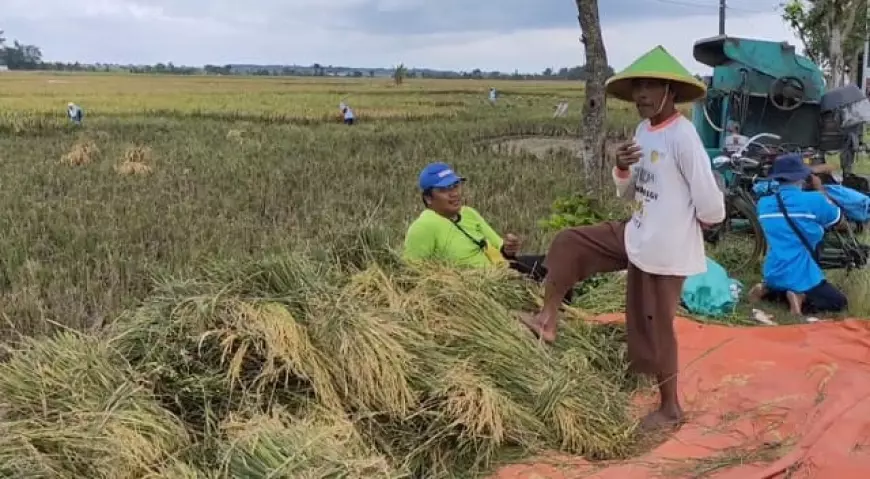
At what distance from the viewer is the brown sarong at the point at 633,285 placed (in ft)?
11.3

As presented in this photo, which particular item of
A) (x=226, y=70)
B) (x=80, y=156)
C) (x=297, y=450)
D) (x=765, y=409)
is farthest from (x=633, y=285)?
(x=226, y=70)

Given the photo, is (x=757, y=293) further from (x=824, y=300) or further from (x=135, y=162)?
(x=135, y=162)

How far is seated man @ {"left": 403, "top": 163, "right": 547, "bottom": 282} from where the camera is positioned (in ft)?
14.2

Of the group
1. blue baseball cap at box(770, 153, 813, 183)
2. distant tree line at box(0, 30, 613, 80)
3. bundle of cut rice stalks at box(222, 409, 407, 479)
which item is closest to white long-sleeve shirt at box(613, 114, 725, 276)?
bundle of cut rice stalks at box(222, 409, 407, 479)

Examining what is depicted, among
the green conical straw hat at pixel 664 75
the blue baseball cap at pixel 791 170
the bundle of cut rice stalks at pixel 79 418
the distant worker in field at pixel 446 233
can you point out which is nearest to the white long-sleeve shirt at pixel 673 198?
the green conical straw hat at pixel 664 75

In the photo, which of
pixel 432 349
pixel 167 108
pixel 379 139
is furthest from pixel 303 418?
pixel 167 108

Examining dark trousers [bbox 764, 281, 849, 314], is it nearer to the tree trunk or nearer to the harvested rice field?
the harvested rice field

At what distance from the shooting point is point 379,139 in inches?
690

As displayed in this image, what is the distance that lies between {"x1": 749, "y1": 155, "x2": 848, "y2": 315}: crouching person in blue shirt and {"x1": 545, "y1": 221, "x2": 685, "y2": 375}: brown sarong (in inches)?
71.7

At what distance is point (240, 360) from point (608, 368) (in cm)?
173

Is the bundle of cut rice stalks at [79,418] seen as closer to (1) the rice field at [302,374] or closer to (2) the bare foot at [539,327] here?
(1) the rice field at [302,374]

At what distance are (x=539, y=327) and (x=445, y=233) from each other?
836mm

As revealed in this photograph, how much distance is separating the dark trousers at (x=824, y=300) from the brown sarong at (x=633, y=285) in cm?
191

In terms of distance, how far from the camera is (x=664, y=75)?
10.7ft
